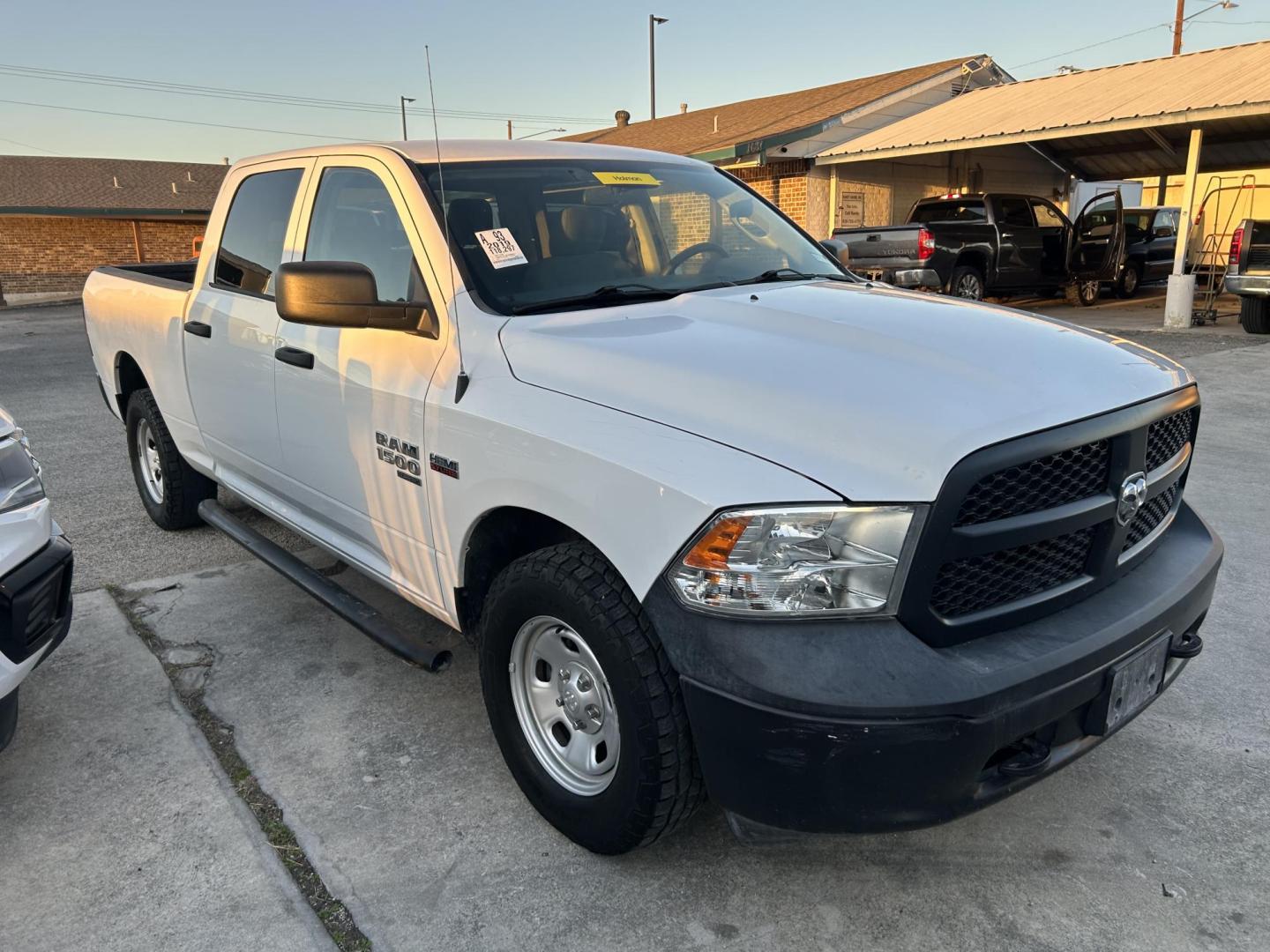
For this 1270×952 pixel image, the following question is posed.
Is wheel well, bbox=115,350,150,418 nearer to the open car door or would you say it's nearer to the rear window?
the rear window

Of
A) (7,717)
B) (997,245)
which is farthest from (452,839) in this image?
(997,245)

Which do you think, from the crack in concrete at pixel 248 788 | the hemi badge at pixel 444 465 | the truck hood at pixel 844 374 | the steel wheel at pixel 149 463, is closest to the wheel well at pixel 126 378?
the steel wheel at pixel 149 463

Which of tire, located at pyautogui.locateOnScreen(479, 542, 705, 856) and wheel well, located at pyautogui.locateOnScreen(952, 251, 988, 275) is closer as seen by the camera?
tire, located at pyautogui.locateOnScreen(479, 542, 705, 856)

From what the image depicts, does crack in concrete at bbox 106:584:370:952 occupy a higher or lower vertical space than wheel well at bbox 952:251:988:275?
lower

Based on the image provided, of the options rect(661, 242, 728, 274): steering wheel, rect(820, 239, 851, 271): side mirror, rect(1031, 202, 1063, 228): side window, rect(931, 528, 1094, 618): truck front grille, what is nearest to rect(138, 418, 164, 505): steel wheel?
rect(661, 242, 728, 274): steering wheel

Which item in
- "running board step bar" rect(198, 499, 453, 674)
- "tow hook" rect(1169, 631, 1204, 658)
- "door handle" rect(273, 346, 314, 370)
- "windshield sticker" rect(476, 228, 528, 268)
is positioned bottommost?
"running board step bar" rect(198, 499, 453, 674)

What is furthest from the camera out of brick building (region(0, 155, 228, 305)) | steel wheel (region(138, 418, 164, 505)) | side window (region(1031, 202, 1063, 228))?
brick building (region(0, 155, 228, 305))

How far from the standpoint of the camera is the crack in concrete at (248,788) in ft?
7.47

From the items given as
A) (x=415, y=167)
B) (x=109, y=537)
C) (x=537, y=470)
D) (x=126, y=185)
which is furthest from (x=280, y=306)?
(x=126, y=185)

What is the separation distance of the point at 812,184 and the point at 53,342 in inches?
526

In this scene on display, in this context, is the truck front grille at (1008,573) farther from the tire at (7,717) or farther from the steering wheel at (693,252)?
the tire at (7,717)

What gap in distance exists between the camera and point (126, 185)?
29.9 meters

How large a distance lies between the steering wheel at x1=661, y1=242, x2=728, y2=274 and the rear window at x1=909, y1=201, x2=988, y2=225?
12.1 m

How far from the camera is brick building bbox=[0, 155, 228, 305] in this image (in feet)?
89.1
